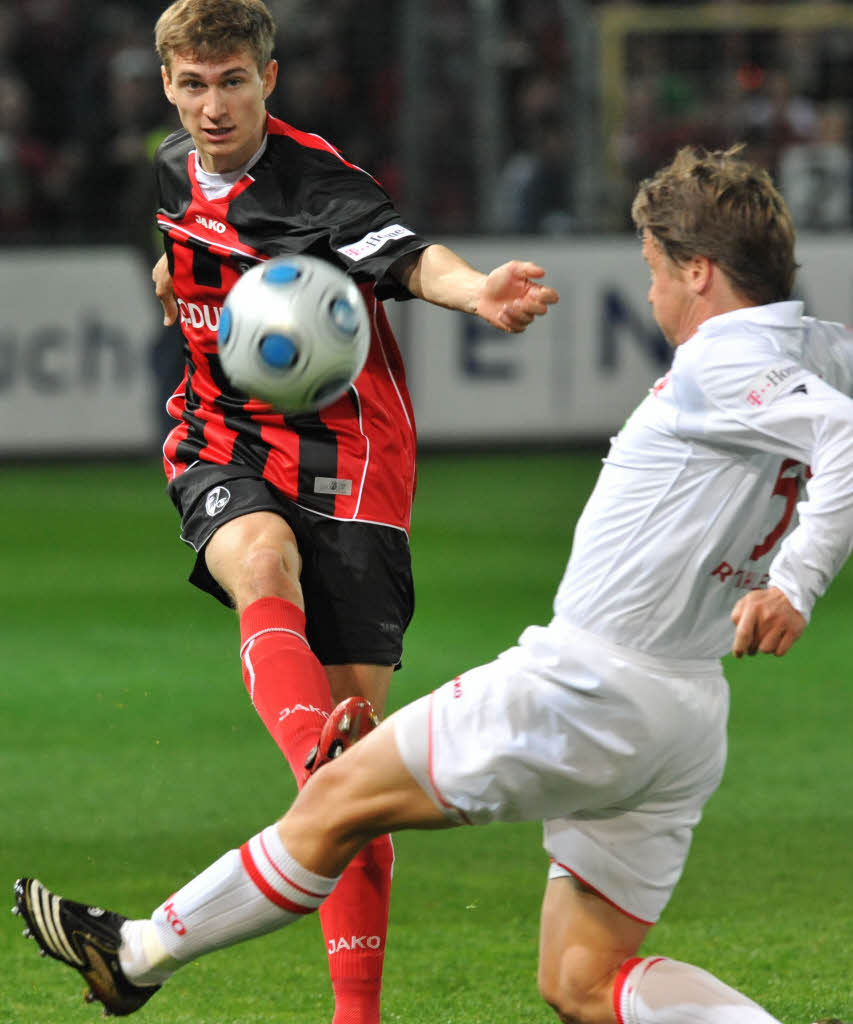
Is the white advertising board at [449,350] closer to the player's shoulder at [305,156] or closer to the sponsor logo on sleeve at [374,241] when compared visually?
the player's shoulder at [305,156]

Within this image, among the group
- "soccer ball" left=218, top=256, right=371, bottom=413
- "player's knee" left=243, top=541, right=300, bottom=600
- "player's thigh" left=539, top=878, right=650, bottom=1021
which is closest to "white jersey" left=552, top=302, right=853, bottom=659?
"player's thigh" left=539, top=878, right=650, bottom=1021

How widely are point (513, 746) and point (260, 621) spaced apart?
1008 mm

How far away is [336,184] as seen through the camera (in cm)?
458

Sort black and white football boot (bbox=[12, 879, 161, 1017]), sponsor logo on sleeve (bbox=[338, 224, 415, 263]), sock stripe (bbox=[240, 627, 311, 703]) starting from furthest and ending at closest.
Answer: sponsor logo on sleeve (bbox=[338, 224, 415, 263]) < sock stripe (bbox=[240, 627, 311, 703]) < black and white football boot (bbox=[12, 879, 161, 1017])

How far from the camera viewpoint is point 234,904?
355 cm

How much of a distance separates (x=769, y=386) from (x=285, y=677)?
1.35 meters

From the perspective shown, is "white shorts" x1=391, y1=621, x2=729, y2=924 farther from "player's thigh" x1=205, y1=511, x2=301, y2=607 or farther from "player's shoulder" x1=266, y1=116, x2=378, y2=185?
"player's shoulder" x1=266, y1=116, x2=378, y2=185

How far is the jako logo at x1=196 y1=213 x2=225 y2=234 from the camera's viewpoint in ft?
15.2

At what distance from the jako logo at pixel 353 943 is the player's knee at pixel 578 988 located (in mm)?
555

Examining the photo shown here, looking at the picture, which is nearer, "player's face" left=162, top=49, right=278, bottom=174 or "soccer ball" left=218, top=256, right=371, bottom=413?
"soccer ball" left=218, top=256, right=371, bottom=413

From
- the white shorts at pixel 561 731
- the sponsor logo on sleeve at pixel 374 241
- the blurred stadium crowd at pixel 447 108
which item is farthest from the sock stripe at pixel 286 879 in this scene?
the blurred stadium crowd at pixel 447 108

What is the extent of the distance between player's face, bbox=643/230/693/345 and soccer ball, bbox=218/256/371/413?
78 centimetres

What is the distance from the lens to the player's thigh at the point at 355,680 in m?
4.46

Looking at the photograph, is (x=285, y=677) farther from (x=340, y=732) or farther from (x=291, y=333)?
(x=291, y=333)
